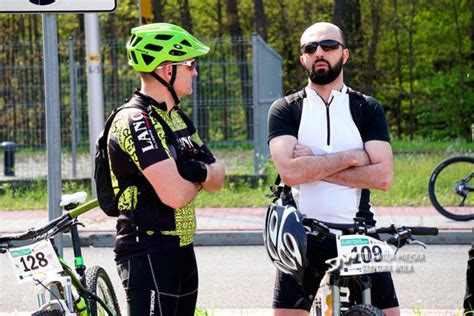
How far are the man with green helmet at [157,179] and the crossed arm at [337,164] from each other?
427 millimetres

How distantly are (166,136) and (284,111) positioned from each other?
0.70m

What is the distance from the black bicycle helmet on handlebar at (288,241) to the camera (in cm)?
452

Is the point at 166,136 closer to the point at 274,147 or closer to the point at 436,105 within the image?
the point at 274,147

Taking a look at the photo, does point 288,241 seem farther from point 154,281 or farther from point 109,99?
point 109,99

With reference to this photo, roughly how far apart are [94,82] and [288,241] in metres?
10.8

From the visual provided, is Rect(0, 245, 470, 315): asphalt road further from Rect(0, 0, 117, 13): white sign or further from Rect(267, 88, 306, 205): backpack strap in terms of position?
Rect(267, 88, 306, 205): backpack strap

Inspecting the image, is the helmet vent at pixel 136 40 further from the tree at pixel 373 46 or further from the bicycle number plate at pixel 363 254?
the tree at pixel 373 46

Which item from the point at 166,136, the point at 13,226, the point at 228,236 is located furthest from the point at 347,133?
the point at 13,226

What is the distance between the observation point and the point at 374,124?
17.0 feet

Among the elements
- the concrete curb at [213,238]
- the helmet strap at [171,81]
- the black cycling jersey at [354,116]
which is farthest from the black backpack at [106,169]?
the concrete curb at [213,238]

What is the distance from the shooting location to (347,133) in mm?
5137

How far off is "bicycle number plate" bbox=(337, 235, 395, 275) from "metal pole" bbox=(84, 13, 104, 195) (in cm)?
1049

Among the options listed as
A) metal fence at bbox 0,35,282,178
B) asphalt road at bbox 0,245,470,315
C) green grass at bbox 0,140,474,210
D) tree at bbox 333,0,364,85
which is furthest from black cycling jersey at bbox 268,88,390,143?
tree at bbox 333,0,364,85

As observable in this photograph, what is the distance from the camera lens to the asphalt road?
30.0 ft
